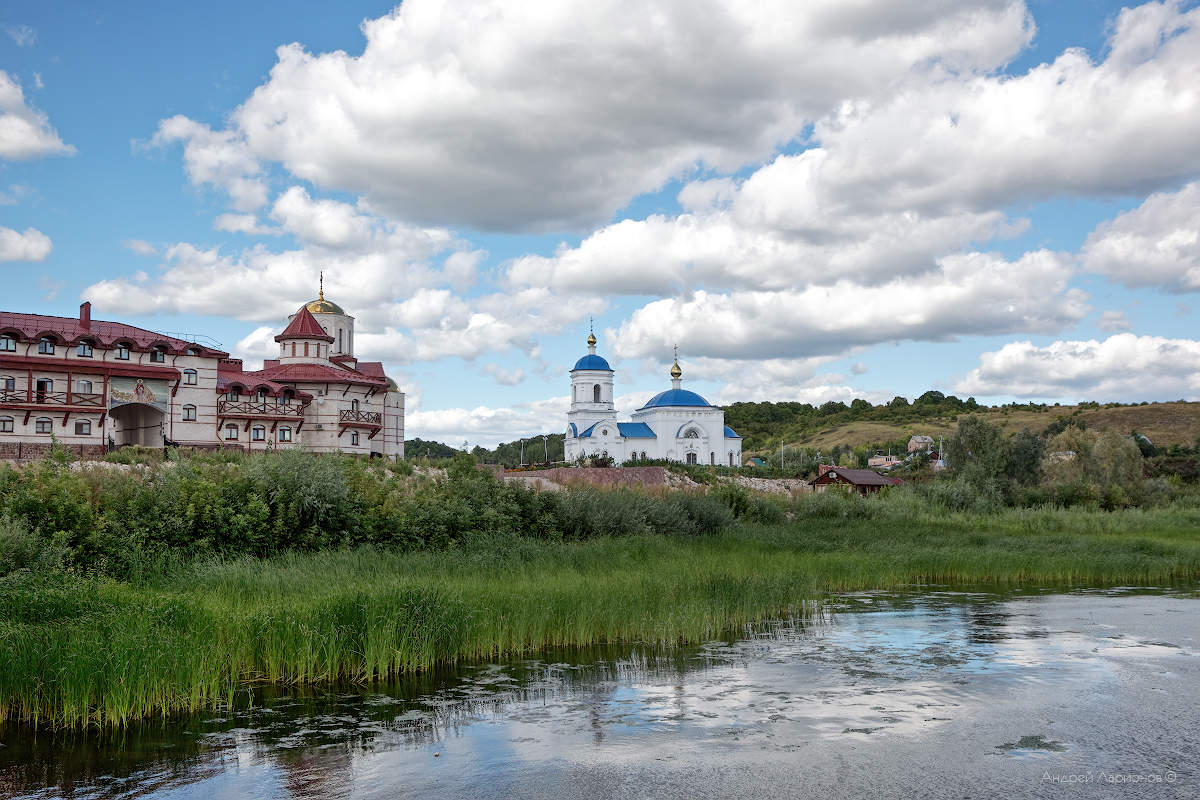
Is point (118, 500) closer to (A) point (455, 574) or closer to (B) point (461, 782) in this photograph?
(A) point (455, 574)

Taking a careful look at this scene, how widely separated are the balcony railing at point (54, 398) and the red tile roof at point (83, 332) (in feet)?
7.85

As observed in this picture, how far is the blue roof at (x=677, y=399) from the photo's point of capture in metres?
90.2

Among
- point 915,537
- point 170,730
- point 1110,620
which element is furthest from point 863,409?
point 170,730

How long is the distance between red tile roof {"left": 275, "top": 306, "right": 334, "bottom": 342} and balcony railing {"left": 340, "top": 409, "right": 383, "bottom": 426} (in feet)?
19.6

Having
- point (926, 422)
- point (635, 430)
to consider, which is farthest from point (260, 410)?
point (926, 422)

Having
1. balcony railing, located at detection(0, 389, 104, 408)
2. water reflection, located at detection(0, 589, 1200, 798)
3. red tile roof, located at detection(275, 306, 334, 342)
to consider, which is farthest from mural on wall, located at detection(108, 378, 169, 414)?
water reflection, located at detection(0, 589, 1200, 798)

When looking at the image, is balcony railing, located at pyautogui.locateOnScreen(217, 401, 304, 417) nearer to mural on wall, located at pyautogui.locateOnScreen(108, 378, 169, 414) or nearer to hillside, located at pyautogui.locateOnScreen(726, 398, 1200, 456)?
mural on wall, located at pyautogui.locateOnScreen(108, 378, 169, 414)

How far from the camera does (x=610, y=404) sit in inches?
3647

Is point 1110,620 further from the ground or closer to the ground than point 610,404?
closer to the ground

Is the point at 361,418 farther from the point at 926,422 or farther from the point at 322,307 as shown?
the point at 926,422

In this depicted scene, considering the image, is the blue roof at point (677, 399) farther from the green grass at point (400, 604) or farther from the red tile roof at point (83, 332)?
the green grass at point (400, 604)

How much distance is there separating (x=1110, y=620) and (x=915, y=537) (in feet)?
48.4

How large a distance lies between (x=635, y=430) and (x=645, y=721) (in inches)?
3114

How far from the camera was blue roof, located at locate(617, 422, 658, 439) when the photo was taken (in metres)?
89.7
